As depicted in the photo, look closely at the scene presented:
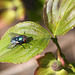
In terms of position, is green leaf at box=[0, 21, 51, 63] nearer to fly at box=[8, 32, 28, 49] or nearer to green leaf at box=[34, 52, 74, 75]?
fly at box=[8, 32, 28, 49]

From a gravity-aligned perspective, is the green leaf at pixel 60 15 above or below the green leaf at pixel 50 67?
above

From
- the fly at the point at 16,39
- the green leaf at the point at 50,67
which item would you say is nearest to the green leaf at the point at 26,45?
the fly at the point at 16,39

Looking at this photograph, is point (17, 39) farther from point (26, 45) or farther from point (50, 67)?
point (50, 67)

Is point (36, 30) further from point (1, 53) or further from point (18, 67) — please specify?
point (18, 67)

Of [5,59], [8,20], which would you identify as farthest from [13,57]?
[8,20]

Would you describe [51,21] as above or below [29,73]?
above

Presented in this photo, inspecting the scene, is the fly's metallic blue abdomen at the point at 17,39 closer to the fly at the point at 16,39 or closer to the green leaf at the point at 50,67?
the fly at the point at 16,39

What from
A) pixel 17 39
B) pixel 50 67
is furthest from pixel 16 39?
pixel 50 67
